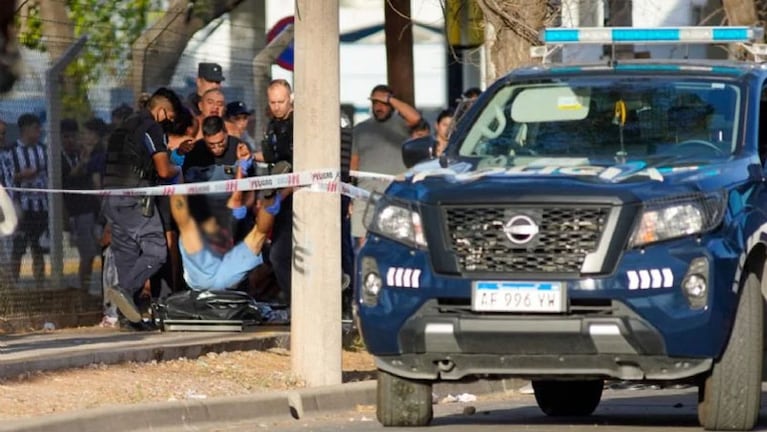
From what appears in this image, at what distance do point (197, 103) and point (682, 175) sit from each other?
28.0 feet

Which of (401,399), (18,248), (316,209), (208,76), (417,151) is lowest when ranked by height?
(401,399)

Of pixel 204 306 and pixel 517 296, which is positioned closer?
pixel 517 296

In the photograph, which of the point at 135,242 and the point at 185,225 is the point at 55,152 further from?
the point at 185,225

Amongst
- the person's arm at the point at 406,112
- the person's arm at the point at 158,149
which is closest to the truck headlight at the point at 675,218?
the person's arm at the point at 158,149

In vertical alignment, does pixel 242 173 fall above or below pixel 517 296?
above

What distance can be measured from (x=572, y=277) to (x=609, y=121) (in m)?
1.62

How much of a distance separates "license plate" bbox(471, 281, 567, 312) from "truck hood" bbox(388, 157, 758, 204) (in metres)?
0.40

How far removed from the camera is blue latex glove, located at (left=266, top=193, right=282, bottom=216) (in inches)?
617

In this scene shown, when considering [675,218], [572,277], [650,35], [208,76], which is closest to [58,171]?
[208,76]

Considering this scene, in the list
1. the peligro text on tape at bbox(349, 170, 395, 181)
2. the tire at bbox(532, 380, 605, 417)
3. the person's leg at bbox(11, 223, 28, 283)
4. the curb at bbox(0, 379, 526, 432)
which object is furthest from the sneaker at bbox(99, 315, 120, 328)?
the tire at bbox(532, 380, 605, 417)

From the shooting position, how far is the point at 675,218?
906cm

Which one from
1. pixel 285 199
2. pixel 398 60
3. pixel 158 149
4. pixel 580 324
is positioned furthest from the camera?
pixel 398 60

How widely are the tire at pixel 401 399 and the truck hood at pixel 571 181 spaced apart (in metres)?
0.94

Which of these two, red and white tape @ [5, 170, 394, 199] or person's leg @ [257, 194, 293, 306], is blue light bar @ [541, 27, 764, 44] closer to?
red and white tape @ [5, 170, 394, 199]
